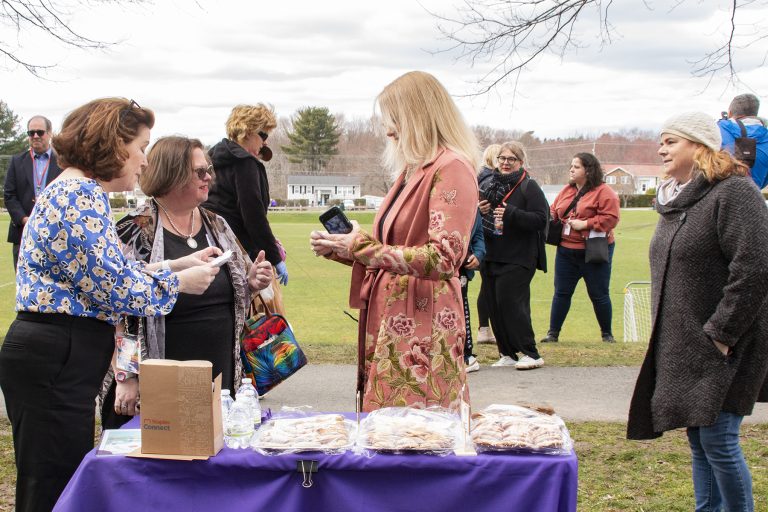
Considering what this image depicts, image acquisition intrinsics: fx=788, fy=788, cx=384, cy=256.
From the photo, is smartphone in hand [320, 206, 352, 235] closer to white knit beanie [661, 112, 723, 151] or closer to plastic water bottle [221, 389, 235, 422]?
plastic water bottle [221, 389, 235, 422]

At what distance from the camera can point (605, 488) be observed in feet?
14.6

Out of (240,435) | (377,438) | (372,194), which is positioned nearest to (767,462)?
(377,438)

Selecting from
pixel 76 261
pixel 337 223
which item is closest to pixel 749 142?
pixel 337 223

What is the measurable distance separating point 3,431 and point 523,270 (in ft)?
14.9

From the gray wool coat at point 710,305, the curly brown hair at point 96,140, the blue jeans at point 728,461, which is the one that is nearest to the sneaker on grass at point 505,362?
the gray wool coat at point 710,305

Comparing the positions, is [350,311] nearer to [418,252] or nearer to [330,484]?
[418,252]

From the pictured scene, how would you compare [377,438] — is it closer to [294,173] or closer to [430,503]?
[430,503]

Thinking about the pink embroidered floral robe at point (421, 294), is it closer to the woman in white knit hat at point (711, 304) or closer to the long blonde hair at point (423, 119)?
the long blonde hair at point (423, 119)

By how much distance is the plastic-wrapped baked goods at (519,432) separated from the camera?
2.74m

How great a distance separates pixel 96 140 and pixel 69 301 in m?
0.62

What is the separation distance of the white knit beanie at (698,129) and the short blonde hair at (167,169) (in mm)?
2234

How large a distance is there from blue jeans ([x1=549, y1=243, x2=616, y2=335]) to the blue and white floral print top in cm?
671

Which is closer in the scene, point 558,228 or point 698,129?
point 698,129

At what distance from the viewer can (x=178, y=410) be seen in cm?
273
